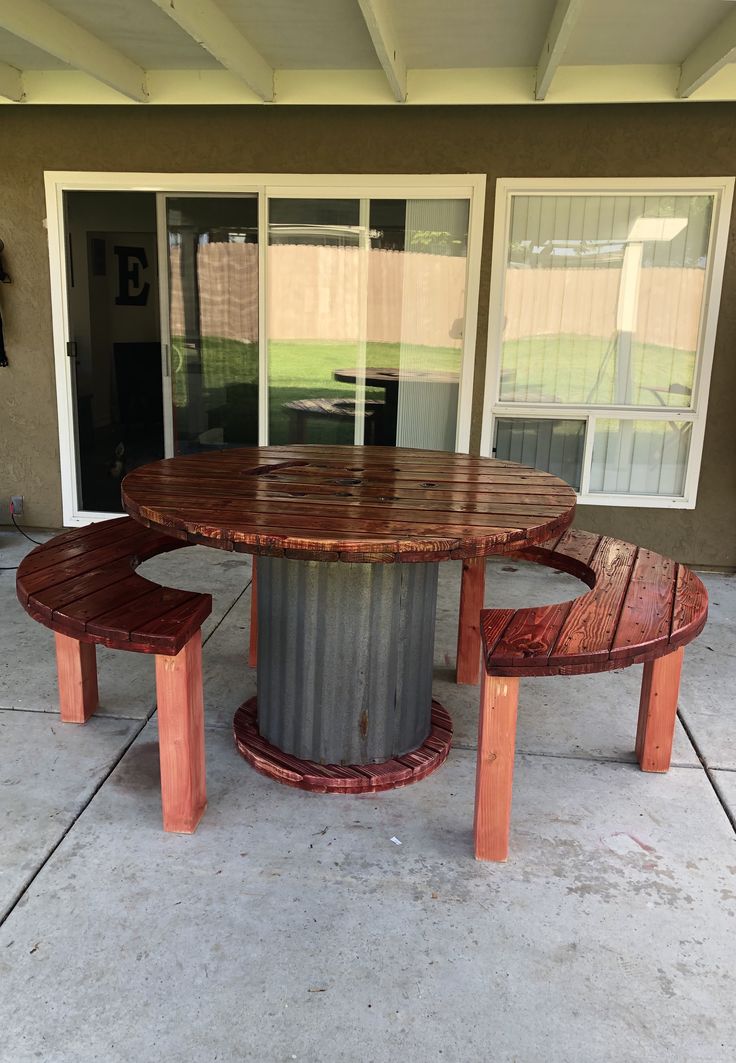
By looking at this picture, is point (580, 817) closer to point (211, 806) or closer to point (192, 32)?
point (211, 806)

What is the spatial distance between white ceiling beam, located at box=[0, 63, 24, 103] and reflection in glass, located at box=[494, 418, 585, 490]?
10.5ft

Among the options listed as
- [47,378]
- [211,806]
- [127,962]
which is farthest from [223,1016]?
[47,378]

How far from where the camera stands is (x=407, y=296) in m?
4.55

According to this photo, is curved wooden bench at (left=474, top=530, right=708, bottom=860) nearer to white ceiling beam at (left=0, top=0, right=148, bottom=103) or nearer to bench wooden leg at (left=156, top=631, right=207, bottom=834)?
bench wooden leg at (left=156, top=631, right=207, bottom=834)

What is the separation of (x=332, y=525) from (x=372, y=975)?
0.99 m

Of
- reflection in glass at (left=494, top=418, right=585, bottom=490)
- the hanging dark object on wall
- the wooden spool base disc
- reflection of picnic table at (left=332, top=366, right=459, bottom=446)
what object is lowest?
the wooden spool base disc

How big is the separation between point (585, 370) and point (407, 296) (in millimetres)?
1112

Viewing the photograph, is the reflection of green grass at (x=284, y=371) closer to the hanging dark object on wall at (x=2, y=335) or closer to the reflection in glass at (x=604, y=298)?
the reflection in glass at (x=604, y=298)

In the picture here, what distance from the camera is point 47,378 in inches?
189

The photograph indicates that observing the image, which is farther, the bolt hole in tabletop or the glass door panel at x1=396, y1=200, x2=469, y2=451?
the glass door panel at x1=396, y1=200, x2=469, y2=451

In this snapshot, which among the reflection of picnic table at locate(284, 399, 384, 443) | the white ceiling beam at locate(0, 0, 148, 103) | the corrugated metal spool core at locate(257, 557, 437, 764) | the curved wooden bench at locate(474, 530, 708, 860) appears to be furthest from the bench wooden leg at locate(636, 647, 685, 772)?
the white ceiling beam at locate(0, 0, 148, 103)

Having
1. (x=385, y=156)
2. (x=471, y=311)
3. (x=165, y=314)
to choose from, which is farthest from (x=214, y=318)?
(x=471, y=311)

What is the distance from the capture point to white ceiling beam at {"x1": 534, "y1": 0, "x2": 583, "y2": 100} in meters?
2.96

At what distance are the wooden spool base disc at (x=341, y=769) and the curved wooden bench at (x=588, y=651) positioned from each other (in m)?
0.37
